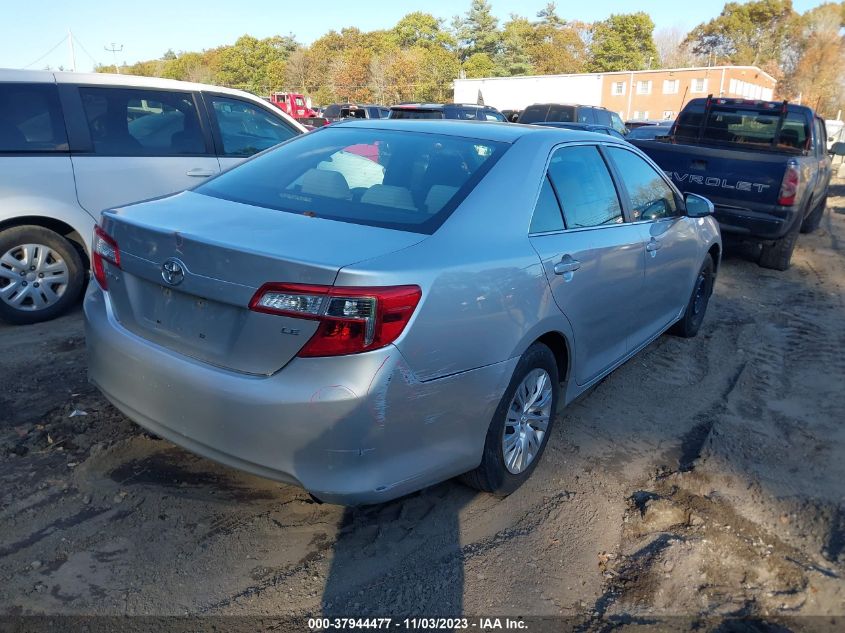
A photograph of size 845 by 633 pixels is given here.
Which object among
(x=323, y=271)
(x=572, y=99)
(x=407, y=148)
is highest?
(x=407, y=148)

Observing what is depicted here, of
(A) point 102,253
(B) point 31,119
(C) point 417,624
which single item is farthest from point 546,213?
(B) point 31,119

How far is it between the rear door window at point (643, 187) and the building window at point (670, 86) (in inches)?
2116

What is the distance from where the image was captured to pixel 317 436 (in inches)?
96.3

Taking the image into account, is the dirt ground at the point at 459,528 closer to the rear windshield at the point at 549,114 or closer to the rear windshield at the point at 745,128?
the rear windshield at the point at 745,128

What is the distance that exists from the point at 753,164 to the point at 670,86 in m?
50.1

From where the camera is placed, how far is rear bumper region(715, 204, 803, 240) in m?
7.99

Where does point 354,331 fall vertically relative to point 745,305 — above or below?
above

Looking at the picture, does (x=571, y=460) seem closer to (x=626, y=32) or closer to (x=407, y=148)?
(x=407, y=148)

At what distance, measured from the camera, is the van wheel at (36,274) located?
507 cm

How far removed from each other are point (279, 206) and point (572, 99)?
52635mm

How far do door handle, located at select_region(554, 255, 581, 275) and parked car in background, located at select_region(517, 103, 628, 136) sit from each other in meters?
17.2

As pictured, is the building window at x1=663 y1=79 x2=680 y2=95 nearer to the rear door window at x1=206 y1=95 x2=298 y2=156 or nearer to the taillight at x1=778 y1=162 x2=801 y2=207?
the taillight at x1=778 y1=162 x2=801 y2=207

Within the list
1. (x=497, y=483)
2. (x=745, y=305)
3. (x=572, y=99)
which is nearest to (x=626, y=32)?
(x=572, y=99)

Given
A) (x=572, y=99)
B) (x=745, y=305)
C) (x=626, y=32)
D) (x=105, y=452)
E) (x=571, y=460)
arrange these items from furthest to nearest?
(x=626, y=32) < (x=572, y=99) < (x=745, y=305) < (x=571, y=460) < (x=105, y=452)
